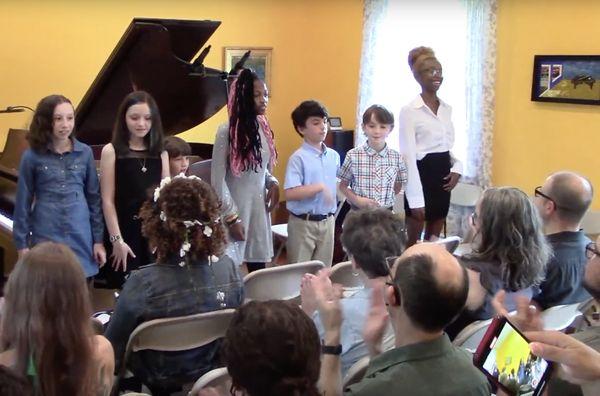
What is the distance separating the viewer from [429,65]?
3918 mm

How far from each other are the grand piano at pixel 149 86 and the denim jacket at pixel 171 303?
1516 mm

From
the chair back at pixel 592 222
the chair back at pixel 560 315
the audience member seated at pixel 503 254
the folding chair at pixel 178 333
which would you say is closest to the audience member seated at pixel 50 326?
the folding chair at pixel 178 333

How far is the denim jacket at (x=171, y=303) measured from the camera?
2148 millimetres

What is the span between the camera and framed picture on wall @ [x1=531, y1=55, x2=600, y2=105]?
484 cm

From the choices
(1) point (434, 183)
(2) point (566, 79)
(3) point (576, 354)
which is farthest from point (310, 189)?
(2) point (566, 79)

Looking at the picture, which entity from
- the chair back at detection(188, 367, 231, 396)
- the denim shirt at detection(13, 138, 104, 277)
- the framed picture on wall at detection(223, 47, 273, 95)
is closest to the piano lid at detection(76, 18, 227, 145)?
the denim shirt at detection(13, 138, 104, 277)

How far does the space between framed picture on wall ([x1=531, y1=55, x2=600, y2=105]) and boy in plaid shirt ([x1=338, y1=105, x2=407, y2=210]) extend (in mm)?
2019

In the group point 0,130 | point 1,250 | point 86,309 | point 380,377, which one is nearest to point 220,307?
point 86,309

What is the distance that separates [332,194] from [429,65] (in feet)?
3.37

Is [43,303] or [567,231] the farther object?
[567,231]

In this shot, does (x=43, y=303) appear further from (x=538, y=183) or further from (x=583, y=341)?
(x=538, y=183)

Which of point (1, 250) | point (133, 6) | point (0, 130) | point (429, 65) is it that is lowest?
point (1, 250)

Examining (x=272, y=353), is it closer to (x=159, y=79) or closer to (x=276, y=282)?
(x=276, y=282)

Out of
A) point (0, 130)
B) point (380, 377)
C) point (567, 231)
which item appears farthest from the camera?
point (0, 130)
